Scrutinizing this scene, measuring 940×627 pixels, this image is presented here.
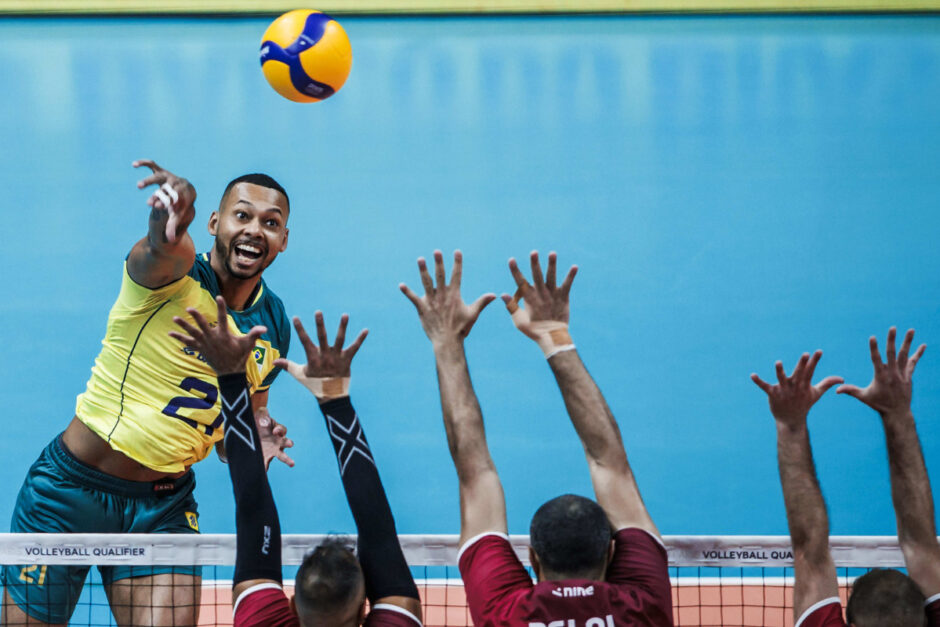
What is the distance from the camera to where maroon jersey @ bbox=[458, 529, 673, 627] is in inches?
81.0

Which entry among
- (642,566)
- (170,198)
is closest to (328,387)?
(642,566)

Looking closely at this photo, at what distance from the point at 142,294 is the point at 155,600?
44.3 inches

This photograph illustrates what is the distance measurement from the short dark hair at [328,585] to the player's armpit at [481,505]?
0.90 feet

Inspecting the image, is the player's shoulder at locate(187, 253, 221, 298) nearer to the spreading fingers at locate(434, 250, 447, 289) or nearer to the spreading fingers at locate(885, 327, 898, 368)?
the spreading fingers at locate(434, 250, 447, 289)

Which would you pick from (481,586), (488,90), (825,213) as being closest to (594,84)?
(488,90)

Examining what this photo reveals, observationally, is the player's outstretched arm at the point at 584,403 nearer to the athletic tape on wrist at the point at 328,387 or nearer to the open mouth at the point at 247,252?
the athletic tape on wrist at the point at 328,387

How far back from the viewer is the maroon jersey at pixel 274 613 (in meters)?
2.21

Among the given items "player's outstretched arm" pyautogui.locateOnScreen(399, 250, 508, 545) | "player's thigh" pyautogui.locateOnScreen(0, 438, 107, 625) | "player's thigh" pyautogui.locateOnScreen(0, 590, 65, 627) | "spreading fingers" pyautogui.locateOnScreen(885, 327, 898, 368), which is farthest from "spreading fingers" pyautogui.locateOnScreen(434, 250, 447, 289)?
"player's thigh" pyautogui.locateOnScreen(0, 590, 65, 627)

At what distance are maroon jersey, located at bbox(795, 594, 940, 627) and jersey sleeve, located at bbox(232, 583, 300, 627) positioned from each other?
1171mm

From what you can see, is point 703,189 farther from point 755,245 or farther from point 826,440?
point 826,440

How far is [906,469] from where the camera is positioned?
2.42m

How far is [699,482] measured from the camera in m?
6.73

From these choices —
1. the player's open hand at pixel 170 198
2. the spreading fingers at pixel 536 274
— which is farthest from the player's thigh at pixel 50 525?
the spreading fingers at pixel 536 274

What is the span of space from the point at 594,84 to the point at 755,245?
1.78m
